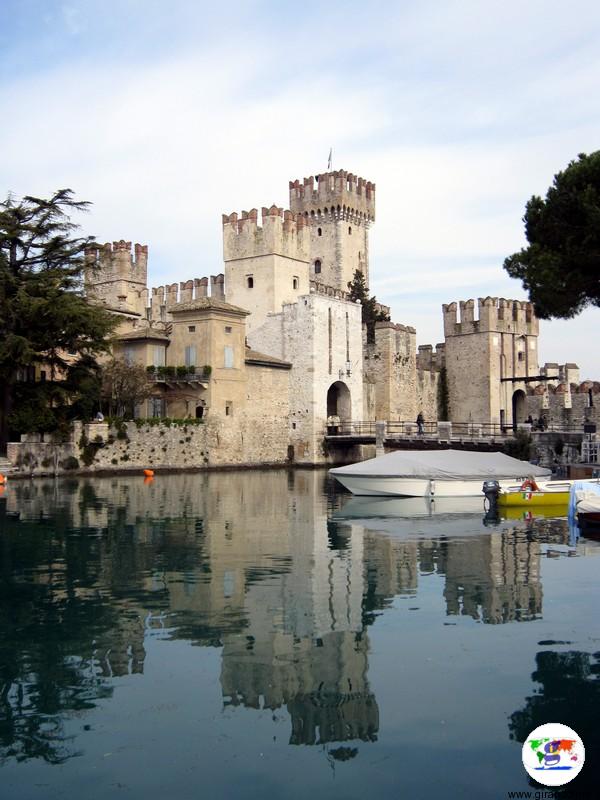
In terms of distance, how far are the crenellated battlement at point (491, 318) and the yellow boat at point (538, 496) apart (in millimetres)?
26194

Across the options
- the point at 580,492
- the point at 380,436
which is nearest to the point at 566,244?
the point at 580,492

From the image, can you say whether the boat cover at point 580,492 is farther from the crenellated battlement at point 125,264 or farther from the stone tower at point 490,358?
the crenellated battlement at point 125,264

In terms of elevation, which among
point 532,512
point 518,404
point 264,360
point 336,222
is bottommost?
point 532,512

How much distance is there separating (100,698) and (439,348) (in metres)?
44.2

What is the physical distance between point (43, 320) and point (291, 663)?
24.9m

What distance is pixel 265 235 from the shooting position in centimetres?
4319

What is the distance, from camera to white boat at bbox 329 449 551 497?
23.5 meters

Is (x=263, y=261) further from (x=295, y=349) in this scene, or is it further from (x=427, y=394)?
(x=427, y=394)

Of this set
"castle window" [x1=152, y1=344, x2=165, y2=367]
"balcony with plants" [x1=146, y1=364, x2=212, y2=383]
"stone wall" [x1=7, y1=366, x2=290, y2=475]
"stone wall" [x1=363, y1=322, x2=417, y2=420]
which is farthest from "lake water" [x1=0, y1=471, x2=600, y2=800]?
"stone wall" [x1=363, y1=322, x2=417, y2=420]

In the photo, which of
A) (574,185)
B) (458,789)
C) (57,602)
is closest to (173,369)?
(574,185)

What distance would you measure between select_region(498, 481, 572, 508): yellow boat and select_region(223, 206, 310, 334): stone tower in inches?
912

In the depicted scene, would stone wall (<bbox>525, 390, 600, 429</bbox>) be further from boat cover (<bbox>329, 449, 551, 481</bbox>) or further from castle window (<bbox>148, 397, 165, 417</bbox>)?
castle window (<bbox>148, 397, 165, 417</bbox>)

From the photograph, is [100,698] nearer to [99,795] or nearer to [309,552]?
[99,795]

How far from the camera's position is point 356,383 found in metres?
44.7
